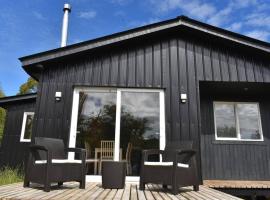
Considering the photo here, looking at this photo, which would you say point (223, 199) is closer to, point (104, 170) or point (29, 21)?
point (104, 170)

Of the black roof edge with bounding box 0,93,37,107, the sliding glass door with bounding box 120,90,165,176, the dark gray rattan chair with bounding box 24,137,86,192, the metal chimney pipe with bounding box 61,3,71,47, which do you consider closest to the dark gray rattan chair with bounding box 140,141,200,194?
the dark gray rattan chair with bounding box 24,137,86,192

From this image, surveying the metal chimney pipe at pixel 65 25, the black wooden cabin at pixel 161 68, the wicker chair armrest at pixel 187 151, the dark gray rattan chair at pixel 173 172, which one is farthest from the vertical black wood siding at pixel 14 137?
the wicker chair armrest at pixel 187 151

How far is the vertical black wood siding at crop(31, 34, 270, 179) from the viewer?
207 inches

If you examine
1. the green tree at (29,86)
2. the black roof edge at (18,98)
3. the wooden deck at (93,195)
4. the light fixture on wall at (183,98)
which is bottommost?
the wooden deck at (93,195)

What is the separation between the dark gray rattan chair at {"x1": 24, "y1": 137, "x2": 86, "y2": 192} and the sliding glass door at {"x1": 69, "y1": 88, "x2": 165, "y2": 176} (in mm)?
1247

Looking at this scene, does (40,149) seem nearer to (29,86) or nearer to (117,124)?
(117,124)

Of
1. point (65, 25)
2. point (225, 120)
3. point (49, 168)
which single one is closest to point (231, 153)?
point (225, 120)

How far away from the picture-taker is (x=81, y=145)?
5.30 metres

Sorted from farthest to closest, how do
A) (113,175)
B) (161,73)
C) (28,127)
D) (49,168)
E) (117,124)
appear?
1. (28,127)
2. (161,73)
3. (117,124)
4. (113,175)
5. (49,168)

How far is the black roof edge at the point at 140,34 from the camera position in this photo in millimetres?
5332

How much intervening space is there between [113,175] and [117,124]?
138 cm

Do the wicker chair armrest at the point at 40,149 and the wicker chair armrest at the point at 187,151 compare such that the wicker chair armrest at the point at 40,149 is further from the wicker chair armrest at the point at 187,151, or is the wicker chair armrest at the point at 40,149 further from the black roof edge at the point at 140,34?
the black roof edge at the point at 140,34

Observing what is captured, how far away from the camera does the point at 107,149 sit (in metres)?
5.38

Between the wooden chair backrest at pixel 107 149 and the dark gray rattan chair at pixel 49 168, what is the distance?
1374 millimetres
